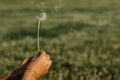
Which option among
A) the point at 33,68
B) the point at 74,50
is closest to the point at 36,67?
the point at 33,68

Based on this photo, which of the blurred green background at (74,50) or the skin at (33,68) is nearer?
the skin at (33,68)

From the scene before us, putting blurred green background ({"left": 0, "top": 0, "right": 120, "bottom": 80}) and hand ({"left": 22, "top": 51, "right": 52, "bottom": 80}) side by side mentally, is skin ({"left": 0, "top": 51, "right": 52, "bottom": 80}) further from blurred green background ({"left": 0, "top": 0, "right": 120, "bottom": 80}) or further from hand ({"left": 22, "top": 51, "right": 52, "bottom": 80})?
blurred green background ({"left": 0, "top": 0, "right": 120, "bottom": 80})

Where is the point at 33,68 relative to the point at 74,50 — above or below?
above

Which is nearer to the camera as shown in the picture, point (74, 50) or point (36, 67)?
point (36, 67)

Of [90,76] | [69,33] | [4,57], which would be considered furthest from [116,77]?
[69,33]

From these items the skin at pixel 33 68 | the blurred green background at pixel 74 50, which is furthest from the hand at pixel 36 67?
the blurred green background at pixel 74 50

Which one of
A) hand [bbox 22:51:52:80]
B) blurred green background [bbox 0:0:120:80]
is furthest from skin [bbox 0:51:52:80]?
blurred green background [bbox 0:0:120:80]

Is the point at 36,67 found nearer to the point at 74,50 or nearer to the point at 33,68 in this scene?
the point at 33,68

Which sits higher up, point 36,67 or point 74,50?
point 36,67

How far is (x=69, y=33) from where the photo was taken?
55.2 feet

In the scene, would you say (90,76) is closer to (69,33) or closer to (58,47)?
(58,47)

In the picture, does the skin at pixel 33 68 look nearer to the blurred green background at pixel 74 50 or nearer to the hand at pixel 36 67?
the hand at pixel 36 67

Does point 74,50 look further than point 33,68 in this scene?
Yes

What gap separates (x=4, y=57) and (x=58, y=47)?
223cm
